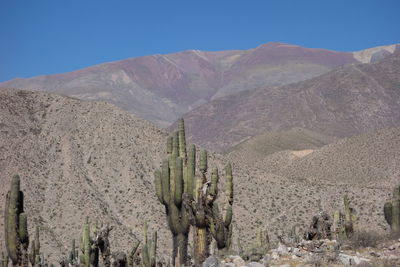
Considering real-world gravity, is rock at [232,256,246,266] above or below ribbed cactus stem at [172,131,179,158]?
below

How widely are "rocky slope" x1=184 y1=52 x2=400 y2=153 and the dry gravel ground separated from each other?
6464 cm

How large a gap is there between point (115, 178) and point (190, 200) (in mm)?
28926

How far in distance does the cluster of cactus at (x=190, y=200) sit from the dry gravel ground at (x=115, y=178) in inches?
673

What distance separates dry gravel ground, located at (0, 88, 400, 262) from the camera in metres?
40.3

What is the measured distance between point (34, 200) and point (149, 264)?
79.6ft

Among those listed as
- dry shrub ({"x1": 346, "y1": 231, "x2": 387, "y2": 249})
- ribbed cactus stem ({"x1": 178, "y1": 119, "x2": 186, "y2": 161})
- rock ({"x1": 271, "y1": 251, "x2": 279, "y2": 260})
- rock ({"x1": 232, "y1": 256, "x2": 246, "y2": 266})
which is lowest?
rock ({"x1": 232, "y1": 256, "x2": 246, "y2": 266})

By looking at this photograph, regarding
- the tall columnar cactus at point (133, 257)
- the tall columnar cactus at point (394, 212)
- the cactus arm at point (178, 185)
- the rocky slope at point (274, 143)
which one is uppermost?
the rocky slope at point (274, 143)

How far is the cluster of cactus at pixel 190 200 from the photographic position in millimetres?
16609


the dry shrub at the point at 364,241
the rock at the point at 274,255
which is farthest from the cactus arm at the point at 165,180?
the dry shrub at the point at 364,241

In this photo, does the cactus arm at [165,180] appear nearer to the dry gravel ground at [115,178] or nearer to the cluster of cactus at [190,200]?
the cluster of cactus at [190,200]

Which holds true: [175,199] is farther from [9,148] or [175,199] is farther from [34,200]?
[9,148]

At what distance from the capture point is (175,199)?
18891mm

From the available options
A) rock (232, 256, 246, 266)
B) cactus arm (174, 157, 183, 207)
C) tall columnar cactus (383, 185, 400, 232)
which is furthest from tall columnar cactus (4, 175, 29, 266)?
tall columnar cactus (383, 185, 400, 232)

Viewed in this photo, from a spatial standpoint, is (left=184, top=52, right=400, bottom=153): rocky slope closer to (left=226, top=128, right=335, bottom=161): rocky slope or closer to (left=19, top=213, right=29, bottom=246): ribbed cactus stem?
(left=226, top=128, right=335, bottom=161): rocky slope
